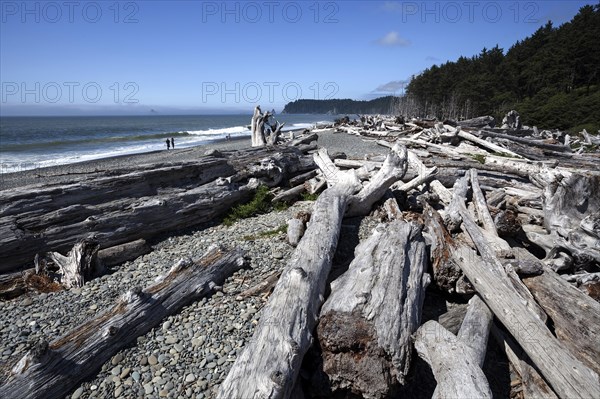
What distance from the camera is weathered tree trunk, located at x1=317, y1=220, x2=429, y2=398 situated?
3.27m

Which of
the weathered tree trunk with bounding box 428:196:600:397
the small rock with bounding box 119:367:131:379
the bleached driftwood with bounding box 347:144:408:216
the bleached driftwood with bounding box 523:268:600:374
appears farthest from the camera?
the bleached driftwood with bounding box 347:144:408:216

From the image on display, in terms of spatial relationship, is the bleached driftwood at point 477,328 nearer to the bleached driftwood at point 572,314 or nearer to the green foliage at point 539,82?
the bleached driftwood at point 572,314

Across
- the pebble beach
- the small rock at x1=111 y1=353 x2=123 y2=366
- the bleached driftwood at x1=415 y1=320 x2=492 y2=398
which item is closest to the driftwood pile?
the bleached driftwood at x1=415 y1=320 x2=492 y2=398

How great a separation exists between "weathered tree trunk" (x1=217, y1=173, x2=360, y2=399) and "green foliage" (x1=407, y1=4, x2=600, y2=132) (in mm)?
40454

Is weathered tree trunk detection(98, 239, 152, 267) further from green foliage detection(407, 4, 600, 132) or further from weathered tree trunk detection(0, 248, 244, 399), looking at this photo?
green foliage detection(407, 4, 600, 132)

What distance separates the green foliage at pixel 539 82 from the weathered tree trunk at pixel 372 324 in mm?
39972

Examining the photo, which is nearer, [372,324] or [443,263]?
[372,324]

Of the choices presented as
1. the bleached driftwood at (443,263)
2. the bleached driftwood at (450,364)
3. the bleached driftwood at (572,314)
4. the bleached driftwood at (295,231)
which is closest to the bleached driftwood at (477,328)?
the bleached driftwood at (450,364)

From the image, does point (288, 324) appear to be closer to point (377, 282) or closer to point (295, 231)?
point (377, 282)

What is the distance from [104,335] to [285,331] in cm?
227

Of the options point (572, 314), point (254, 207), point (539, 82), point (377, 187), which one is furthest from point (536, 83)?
point (572, 314)

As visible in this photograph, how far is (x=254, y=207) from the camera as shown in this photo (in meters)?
9.28

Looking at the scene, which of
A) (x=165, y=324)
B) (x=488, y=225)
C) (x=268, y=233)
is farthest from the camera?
(x=268, y=233)

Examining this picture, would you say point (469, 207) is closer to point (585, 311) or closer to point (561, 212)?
point (561, 212)
